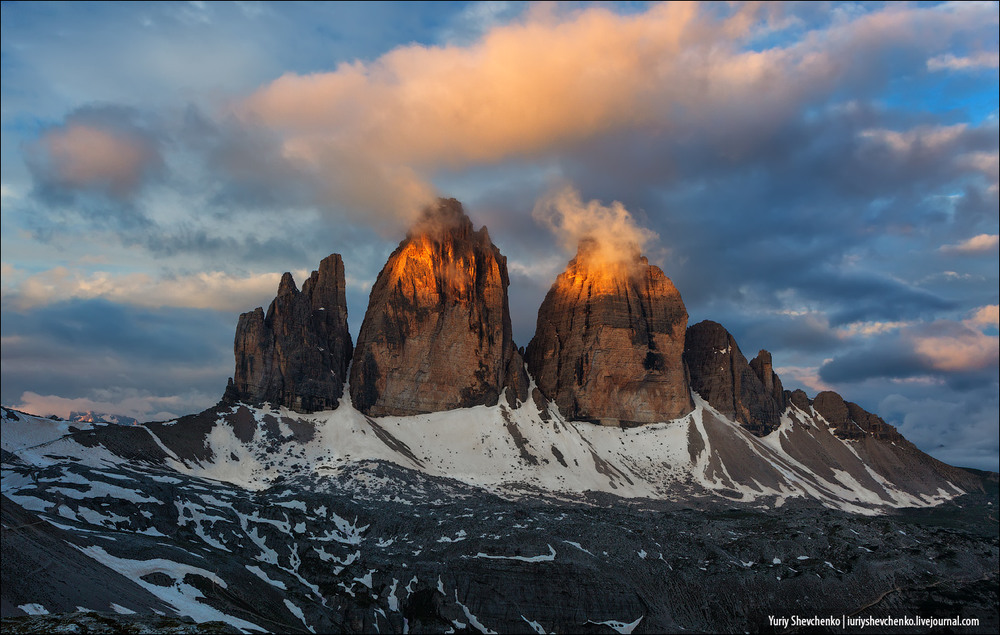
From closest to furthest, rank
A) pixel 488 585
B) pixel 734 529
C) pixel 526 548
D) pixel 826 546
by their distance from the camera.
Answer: pixel 488 585 → pixel 526 548 → pixel 826 546 → pixel 734 529

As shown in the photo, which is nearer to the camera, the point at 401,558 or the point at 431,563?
the point at 431,563

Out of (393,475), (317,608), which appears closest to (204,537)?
(317,608)

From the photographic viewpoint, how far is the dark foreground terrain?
9281cm

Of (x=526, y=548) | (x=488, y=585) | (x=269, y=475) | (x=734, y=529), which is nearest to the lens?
(x=488, y=585)

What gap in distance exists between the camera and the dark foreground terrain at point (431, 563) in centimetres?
9281

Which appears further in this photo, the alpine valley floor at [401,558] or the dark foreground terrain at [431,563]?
the alpine valley floor at [401,558]

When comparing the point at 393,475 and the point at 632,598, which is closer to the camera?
the point at 632,598

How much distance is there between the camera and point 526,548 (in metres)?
135

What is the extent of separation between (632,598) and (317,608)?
51.5 metres

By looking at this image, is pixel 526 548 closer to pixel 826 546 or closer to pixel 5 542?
pixel 826 546

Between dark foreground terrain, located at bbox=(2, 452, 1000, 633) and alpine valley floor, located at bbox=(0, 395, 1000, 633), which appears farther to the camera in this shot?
alpine valley floor, located at bbox=(0, 395, 1000, 633)

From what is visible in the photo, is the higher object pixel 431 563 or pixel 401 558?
pixel 431 563

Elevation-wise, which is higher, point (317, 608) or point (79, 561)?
point (79, 561)

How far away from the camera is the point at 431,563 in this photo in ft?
427
